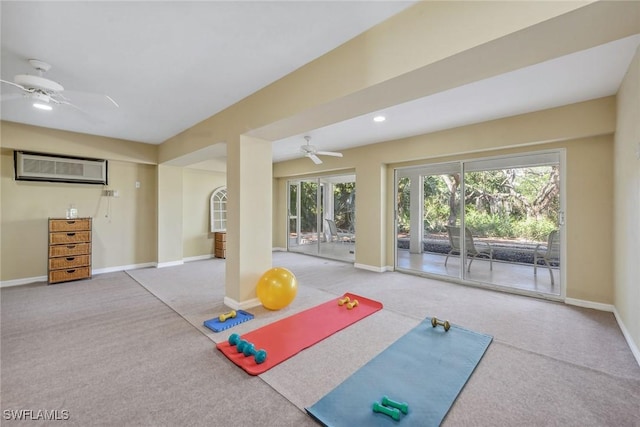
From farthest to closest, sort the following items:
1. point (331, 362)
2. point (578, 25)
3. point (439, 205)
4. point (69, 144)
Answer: point (439, 205) < point (69, 144) < point (331, 362) < point (578, 25)

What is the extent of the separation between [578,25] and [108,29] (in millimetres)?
3125

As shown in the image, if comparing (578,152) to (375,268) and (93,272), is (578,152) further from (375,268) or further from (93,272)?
(93,272)

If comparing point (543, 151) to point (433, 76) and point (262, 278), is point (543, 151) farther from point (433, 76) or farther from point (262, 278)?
point (262, 278)

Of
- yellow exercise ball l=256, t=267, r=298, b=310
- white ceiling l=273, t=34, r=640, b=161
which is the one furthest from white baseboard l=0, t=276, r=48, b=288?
white ceiling l=273, t=34, r=640, b=161

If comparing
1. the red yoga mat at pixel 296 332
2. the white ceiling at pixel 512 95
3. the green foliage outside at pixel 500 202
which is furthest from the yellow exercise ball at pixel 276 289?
the green foliage outside at pixel 500 202

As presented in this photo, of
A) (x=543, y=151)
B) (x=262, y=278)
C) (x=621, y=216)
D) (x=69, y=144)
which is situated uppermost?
(x=69, y=144)

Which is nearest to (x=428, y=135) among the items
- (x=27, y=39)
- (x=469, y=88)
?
(x=469, y=88)

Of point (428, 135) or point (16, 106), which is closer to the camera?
point (16, 106)

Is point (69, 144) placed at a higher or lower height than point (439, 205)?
higher

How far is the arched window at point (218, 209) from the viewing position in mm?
7090

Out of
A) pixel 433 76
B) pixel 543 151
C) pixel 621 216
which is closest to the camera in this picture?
pixel 433 76

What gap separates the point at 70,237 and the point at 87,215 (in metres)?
0.72

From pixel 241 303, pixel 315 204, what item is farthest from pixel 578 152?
pixel 315 204

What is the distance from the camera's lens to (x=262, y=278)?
3443 mm
